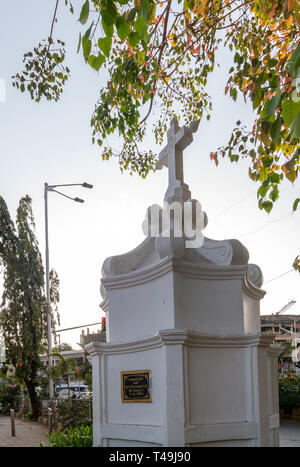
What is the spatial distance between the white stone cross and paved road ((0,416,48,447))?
339 inches

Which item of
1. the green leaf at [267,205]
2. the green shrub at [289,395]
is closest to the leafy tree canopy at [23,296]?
the green shrub at [289,395]

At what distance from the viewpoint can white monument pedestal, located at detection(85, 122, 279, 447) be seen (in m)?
5.86

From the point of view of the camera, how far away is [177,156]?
7133 millimetres

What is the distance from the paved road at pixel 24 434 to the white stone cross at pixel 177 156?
28.3ft

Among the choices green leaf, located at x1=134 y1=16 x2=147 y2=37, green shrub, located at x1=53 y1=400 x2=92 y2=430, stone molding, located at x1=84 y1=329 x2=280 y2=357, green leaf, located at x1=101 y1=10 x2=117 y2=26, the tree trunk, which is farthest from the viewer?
the tree trunk

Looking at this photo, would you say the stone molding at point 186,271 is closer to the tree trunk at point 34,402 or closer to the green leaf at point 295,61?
the green leaf at point 295,61

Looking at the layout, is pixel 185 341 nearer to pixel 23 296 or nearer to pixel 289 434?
pixel 289 434

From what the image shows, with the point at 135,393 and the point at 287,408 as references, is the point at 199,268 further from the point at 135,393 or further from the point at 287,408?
the point at 287,408

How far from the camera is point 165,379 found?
19.1ft

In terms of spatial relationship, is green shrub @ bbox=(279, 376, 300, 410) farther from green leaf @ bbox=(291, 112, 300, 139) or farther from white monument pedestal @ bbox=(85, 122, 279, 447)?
green leaf @ bbox=(291, 112, 300, 139)

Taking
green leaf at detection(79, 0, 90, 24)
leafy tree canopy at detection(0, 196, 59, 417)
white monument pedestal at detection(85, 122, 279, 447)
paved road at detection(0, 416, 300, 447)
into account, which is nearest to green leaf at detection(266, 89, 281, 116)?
green leaf at detection(79, 0, 90, 24)

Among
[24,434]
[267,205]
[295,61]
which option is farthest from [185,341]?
[24,434]
